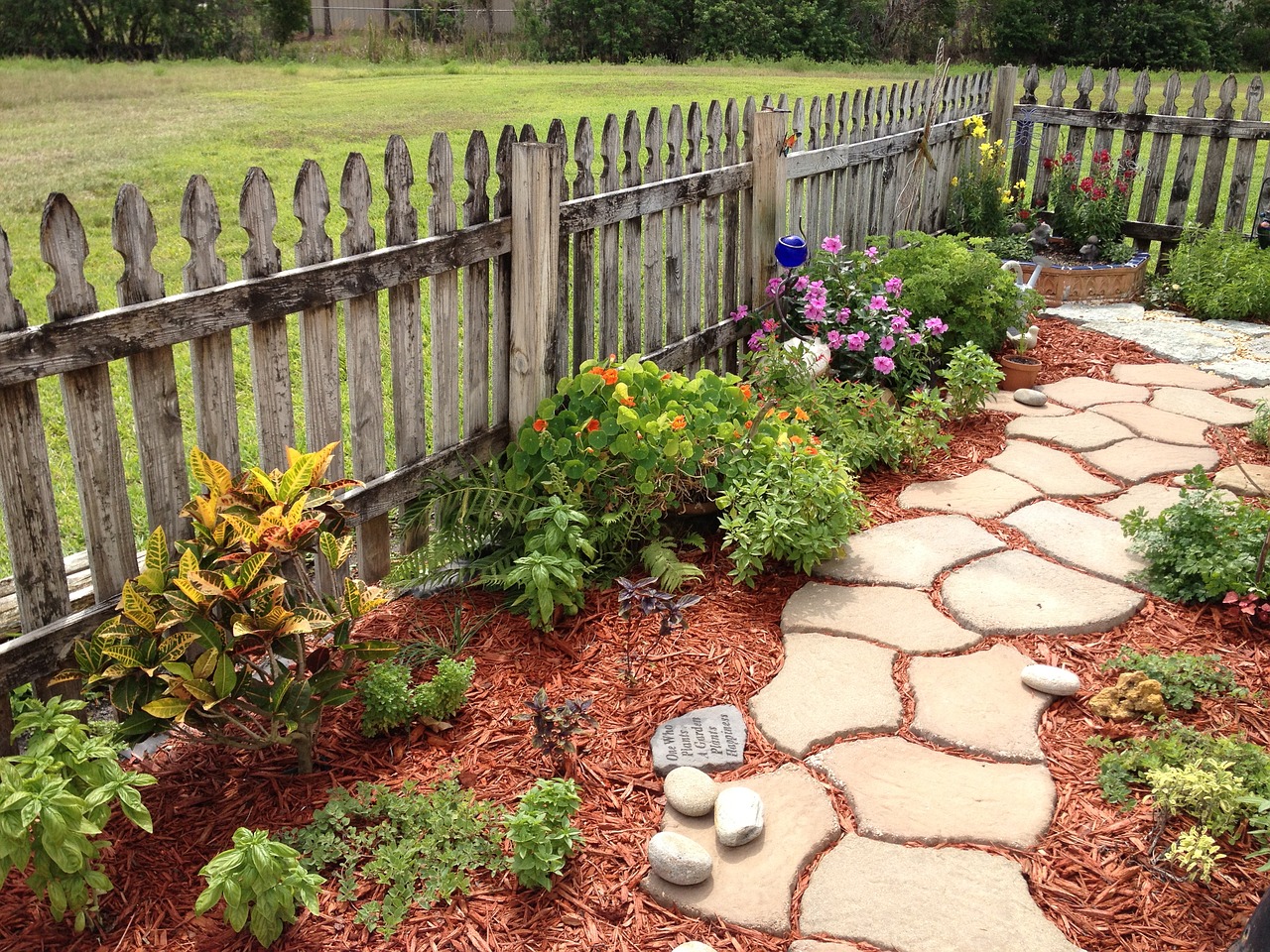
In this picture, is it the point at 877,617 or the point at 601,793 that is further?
the point at 877,617

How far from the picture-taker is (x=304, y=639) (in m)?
2.87

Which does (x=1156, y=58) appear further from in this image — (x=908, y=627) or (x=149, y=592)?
(x=149, y=592)

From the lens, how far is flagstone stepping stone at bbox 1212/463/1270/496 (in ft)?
14.4

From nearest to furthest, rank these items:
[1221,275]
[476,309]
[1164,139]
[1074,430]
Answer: [476,309], [1074,430], [1221,275], [1164,139]

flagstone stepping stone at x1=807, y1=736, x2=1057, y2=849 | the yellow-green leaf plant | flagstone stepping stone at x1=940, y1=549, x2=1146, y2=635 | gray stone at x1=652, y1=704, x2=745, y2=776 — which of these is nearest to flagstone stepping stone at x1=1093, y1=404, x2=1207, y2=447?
flagstone stepping stone at x1=940, y1=549, x2=1146, y2=635

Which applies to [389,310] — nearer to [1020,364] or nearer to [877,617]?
[877,617]

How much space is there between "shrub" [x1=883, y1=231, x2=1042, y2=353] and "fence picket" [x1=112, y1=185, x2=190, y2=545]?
393 cm

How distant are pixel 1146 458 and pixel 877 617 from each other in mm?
2040

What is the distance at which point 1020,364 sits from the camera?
19.2 feet

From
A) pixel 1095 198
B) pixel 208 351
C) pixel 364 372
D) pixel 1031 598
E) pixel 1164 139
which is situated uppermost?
pixel 1164 139

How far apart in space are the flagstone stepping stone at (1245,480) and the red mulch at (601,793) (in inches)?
43.5

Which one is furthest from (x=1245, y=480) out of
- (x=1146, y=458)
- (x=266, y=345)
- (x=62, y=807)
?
(x=62, y=807)

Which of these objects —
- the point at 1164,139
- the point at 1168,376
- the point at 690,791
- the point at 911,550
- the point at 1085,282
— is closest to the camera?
the point at 690,791

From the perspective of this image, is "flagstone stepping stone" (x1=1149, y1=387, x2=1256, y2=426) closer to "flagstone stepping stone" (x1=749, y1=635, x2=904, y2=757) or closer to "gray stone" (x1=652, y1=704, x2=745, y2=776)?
"flagstone stepping stone" (x1=749, y1=635, x2=904, y2=757)
